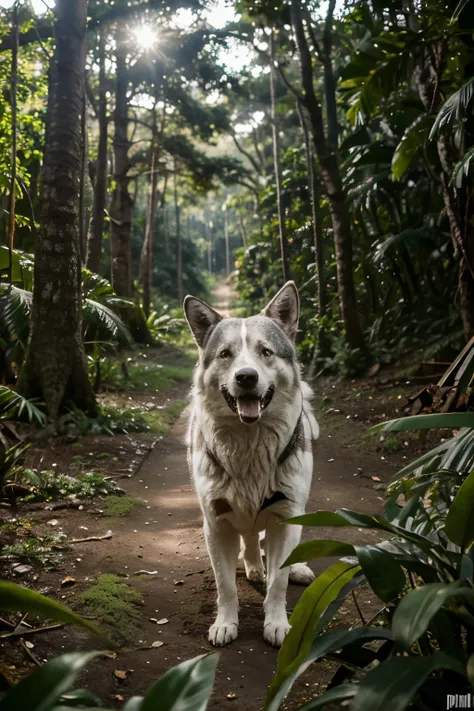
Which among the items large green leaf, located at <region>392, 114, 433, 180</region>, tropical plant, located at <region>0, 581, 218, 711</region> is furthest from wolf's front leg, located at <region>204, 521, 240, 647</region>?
large green leaf, located at <region>392, 114, 433, 180</region>

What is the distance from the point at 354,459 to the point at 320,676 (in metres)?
4.78

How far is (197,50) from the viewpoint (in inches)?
720

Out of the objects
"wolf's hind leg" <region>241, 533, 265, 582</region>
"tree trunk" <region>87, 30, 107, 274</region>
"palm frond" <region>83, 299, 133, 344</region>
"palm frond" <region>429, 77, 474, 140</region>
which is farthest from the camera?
"tree trunk" <region>87, 30, 107, 274</region>

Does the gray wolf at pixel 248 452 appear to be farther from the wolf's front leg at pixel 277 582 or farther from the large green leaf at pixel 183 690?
the large green leaf at pixel 183 690

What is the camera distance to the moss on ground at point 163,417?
9.11 metres

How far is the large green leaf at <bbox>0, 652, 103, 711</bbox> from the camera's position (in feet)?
4.37

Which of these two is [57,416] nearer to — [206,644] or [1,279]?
[1,279]

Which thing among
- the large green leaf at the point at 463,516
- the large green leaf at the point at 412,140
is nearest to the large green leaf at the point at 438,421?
the large green leaf at the point at 463,516

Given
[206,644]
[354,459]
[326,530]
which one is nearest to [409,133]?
[354,459]

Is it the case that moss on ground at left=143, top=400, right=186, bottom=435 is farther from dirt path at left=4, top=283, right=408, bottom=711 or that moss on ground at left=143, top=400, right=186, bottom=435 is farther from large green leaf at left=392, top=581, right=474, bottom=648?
large green leaf at left=392, top=581, right=474, bottom=648

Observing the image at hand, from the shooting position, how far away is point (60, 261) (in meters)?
7.21

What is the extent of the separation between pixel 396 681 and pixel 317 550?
520mm

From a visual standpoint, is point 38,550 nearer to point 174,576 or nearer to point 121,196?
point 174,576

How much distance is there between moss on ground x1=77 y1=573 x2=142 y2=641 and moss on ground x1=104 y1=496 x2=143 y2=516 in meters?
1.53
